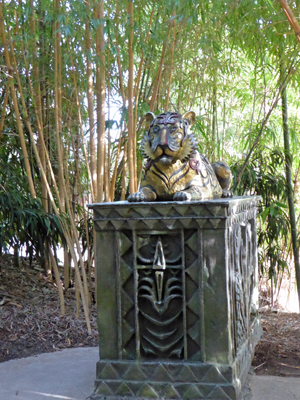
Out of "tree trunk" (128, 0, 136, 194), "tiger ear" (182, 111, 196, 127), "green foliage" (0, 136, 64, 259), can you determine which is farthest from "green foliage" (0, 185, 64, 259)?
"tiger ear" (182, 111, 196, 127)

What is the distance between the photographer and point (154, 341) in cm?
193

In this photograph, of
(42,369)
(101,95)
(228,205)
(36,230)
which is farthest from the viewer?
(36,230)

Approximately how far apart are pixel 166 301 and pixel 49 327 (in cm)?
194

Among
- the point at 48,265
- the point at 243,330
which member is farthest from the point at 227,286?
the point at 48,265

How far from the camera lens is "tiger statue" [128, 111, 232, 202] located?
6.86ft

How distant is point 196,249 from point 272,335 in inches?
75.7

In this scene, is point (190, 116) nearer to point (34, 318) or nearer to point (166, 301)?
point (166, 301)

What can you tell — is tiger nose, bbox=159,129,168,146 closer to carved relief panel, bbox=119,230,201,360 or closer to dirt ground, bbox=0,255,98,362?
carved relief panel, bbox=119,230,201,360

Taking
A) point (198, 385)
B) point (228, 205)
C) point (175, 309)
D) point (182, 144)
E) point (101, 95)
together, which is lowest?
point (198, 385)

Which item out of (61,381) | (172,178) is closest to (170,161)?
(172,178)

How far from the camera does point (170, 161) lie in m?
2.11

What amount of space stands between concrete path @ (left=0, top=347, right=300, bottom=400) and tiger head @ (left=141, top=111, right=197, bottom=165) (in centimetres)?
118

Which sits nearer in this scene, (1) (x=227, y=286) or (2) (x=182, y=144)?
(1) (x=227, y=286)

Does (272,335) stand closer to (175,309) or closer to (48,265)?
(175,309)
